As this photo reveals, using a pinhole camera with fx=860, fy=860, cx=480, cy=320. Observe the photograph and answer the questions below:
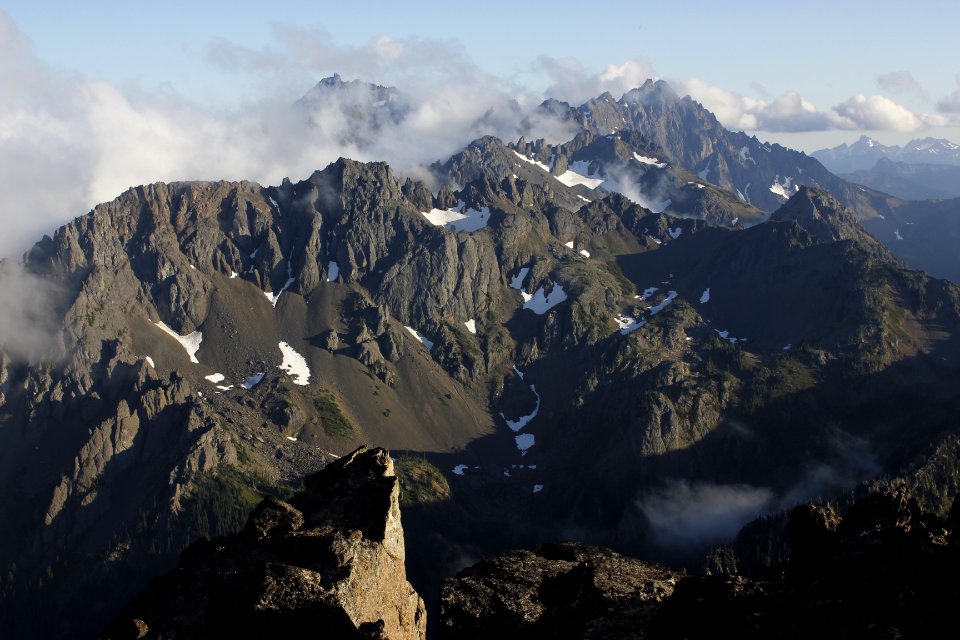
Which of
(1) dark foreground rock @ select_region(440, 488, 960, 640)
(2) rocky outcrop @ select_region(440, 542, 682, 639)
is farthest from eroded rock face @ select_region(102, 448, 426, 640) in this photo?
(1) dark foreground rock @ select_region(440, 488, 960, 640)

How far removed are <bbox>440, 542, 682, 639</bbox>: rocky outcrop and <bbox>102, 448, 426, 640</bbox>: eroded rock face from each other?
14.1 feet

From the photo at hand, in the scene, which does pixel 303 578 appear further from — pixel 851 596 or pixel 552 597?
pixel 851 596

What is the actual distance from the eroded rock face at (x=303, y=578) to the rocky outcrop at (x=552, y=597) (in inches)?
169

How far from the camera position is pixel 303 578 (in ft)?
182

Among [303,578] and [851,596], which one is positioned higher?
[303,578]

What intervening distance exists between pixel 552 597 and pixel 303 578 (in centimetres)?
1884

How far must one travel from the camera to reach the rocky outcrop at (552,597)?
186 ft

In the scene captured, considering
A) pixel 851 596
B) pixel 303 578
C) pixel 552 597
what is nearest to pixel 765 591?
pixel 851 596

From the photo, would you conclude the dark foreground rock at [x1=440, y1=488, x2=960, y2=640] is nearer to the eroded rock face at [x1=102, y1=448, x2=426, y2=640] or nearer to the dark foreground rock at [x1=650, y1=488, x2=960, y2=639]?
the dark foreground rock at [x1=650, y1=488, x2=960, y2=639]

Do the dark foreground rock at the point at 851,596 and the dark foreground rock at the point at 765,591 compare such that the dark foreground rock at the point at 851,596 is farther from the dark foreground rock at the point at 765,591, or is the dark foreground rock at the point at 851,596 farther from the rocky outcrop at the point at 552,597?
the rocky outcrop at the point at 552,597

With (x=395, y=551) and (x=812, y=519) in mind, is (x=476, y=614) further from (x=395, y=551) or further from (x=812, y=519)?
(x=812, y=519)

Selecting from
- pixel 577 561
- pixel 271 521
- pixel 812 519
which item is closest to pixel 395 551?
pixel 271 521

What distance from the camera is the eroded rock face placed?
176 ft

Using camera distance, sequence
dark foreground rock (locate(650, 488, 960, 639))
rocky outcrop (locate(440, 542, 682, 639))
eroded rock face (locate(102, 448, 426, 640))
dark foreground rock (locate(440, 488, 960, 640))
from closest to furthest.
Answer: dark foreground rock (locate(650, 488, 960, 639))
dark foreground rock (locate(440, 488, 960, 640))
eroded rock face (locate(102, 448, 426, 640))
rocky outcrop (locate(440, 542, 682, 639))
